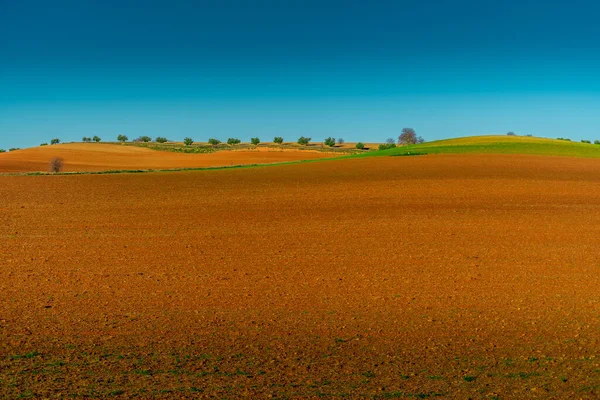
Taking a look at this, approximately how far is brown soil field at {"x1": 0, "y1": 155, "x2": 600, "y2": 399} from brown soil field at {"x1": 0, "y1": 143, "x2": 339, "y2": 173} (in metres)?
42.8

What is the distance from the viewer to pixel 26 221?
1723cm

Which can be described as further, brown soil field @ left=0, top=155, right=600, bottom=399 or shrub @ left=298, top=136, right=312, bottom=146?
shrub @ left=298, top=136, right=312, bottom=146

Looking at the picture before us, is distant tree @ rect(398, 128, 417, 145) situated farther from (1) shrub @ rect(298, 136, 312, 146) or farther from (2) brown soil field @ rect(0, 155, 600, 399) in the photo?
(2) brown soil field @ rect(0, 155, 600, 399)

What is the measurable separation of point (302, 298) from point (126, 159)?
71.1 meters

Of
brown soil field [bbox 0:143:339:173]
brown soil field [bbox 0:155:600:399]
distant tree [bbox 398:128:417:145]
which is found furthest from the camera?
distant tree [bbox 398:128:417:145]

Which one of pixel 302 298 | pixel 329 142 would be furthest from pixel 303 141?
pixel 302 298

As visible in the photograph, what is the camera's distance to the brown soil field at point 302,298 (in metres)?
6.50

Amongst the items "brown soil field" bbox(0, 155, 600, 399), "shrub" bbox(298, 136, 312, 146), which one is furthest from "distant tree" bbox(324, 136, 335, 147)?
"brown soil field" bbox(0, 155, 600, 399)

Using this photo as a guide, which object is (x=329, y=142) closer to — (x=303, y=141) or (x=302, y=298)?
(x=303, y=141)

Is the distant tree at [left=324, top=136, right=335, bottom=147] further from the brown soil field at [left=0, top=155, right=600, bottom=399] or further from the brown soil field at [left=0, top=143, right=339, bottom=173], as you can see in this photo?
the brown soil field at [left=0, top=155, right=600, bottom=399]

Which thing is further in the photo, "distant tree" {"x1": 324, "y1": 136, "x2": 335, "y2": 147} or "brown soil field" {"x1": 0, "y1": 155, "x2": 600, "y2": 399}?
"distant tree" {"x1": 324, "y1": 136, "x2": 335, "y2": 147}

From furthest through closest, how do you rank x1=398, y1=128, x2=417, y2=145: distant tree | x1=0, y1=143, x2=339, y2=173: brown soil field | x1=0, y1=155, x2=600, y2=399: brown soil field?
x1=398, y1=128, x2=417, y2=145: distant tree → x1=0, y1=143, x2=339, y2=173: brown soil field → x1=0, y1=155, x2=600, y2=399: brown soil field

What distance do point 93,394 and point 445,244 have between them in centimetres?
1004

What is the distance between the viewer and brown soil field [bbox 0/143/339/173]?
202 ft
